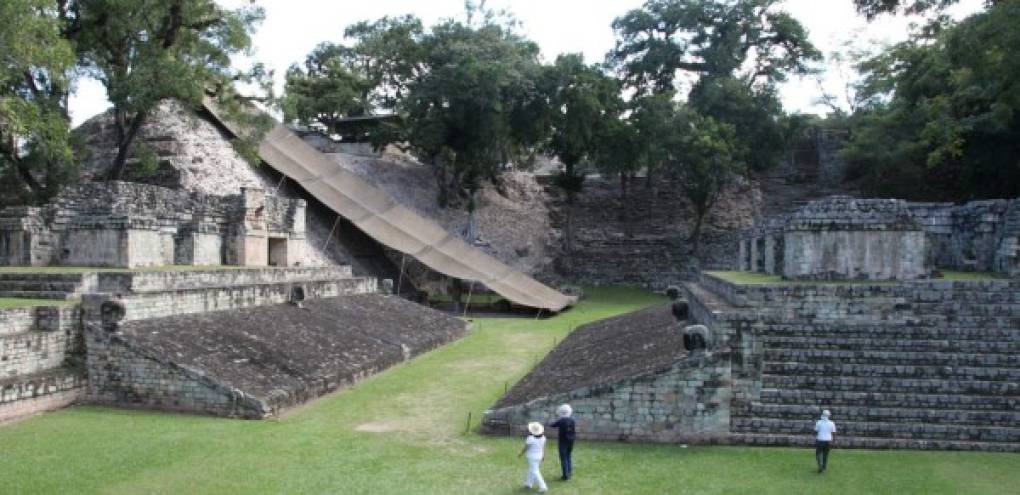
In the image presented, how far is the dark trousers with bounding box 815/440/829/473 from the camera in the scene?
25.9 feet

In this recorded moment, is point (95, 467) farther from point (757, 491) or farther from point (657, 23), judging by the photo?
point (657, 23)

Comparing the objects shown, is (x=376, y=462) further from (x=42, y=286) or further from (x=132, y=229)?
(x=132, y=229)

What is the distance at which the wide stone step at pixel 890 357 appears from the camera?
973 centimetres

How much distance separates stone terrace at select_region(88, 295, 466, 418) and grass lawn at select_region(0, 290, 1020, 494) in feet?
1.04

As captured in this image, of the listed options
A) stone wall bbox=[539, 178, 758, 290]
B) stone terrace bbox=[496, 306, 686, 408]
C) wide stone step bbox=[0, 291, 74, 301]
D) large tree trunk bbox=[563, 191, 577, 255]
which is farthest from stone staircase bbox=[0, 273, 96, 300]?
large tree trunk bbox=[563, 191, 577, 255]

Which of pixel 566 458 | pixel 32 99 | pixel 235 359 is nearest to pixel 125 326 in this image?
pixel 235 359

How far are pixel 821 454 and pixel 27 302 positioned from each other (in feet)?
37.4

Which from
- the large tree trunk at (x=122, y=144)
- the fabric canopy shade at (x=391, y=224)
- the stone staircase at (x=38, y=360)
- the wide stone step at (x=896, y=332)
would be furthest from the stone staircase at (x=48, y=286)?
the fabric canopy shade at (x=391, y=224)

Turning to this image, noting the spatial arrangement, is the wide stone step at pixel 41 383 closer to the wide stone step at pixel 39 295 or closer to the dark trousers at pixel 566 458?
the wide stone step at pixel 39 295

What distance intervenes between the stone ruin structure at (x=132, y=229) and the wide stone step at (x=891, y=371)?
39.2 feet

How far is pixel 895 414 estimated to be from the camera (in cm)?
912

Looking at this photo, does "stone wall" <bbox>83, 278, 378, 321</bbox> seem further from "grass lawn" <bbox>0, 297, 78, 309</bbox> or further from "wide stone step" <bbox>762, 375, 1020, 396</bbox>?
"wide stone step" <bbox>762, 375, 1020, 396</bbox>

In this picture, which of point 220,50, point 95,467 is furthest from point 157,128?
point 95,467

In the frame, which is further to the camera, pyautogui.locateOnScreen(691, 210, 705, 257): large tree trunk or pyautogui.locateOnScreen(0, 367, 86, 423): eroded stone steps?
pyautogui.locateOnScreen(691, 210, 705, 257): large tree trunk
